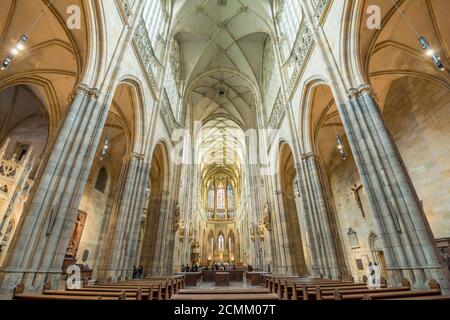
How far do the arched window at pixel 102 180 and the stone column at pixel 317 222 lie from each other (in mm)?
14944

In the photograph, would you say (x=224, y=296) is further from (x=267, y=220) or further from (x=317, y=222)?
(x=267, y=220)

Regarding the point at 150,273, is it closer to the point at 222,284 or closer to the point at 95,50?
the point at 222,284

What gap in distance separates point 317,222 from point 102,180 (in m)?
15.9

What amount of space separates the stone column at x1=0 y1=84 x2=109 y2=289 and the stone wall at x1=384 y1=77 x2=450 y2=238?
13.4 meters

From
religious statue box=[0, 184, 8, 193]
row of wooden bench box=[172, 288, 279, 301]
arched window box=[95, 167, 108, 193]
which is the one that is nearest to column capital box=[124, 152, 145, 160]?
religious statue box=[0, 184, 8, 193]

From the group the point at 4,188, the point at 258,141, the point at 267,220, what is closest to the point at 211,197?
the point at 258,141

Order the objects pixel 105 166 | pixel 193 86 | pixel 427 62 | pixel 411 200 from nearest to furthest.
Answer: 1. pixel 411 200
2. pixel 427 62
3. pixel 105 166
4. pixel 193 86

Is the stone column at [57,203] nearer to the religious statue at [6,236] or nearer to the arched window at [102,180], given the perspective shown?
the religious statue at [6,236]

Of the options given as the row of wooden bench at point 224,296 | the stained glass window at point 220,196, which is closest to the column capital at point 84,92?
the row of wooden bench at point 224,296

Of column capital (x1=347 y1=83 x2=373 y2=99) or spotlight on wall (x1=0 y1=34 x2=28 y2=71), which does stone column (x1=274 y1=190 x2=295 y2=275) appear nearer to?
column capital (x1=347 y1=83 x2=373 y2=99)

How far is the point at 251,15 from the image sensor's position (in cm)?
1794
